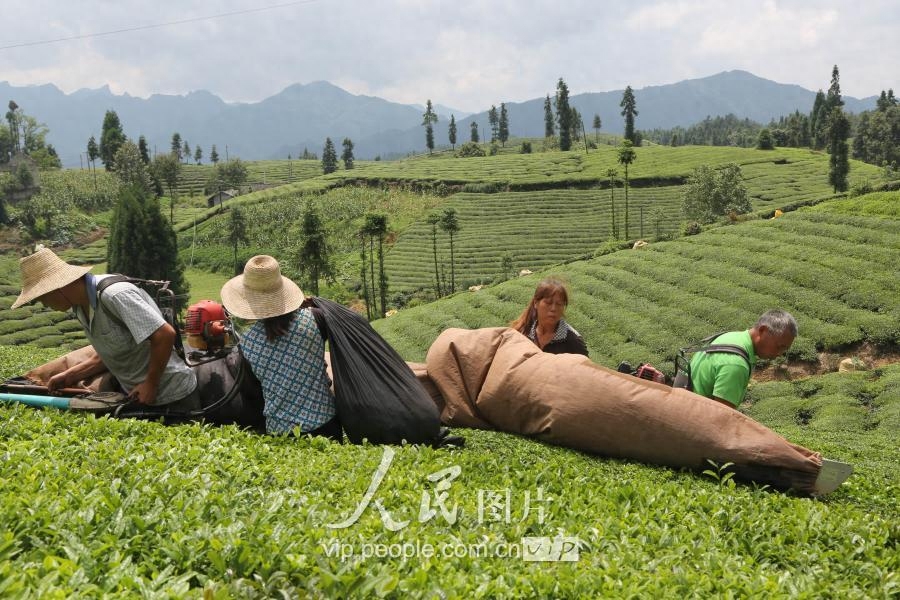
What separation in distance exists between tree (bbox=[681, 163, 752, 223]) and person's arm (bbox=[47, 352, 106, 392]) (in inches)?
2090

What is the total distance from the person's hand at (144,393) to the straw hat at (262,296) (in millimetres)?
791

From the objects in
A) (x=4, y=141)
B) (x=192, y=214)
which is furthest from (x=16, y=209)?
(x=4, y=141)

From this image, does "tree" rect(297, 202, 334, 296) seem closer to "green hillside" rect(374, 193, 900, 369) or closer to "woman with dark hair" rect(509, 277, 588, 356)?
"green hillside" rect(374, 193, 900, 369)

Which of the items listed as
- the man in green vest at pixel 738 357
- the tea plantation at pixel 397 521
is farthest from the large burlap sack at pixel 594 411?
the man in green vest at pixel 738 357

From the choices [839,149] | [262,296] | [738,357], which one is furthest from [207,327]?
[839,149]

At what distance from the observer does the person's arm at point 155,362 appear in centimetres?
466

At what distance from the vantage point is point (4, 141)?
3826 inches

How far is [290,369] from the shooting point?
16.1 ft

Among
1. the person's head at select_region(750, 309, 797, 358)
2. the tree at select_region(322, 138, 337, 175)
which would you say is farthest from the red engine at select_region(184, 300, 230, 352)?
the tree at select_region(322, 138, 337, 175)

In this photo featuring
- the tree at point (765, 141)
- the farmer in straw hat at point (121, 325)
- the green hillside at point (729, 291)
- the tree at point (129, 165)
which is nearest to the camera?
the farmer in straw hat at point (121, 325)

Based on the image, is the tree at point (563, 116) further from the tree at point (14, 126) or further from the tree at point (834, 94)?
the tree at point (14, 126)

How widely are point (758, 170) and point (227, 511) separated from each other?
264ft

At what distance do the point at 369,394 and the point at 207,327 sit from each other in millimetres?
1860

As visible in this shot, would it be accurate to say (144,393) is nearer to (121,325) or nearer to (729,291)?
(121,325)
